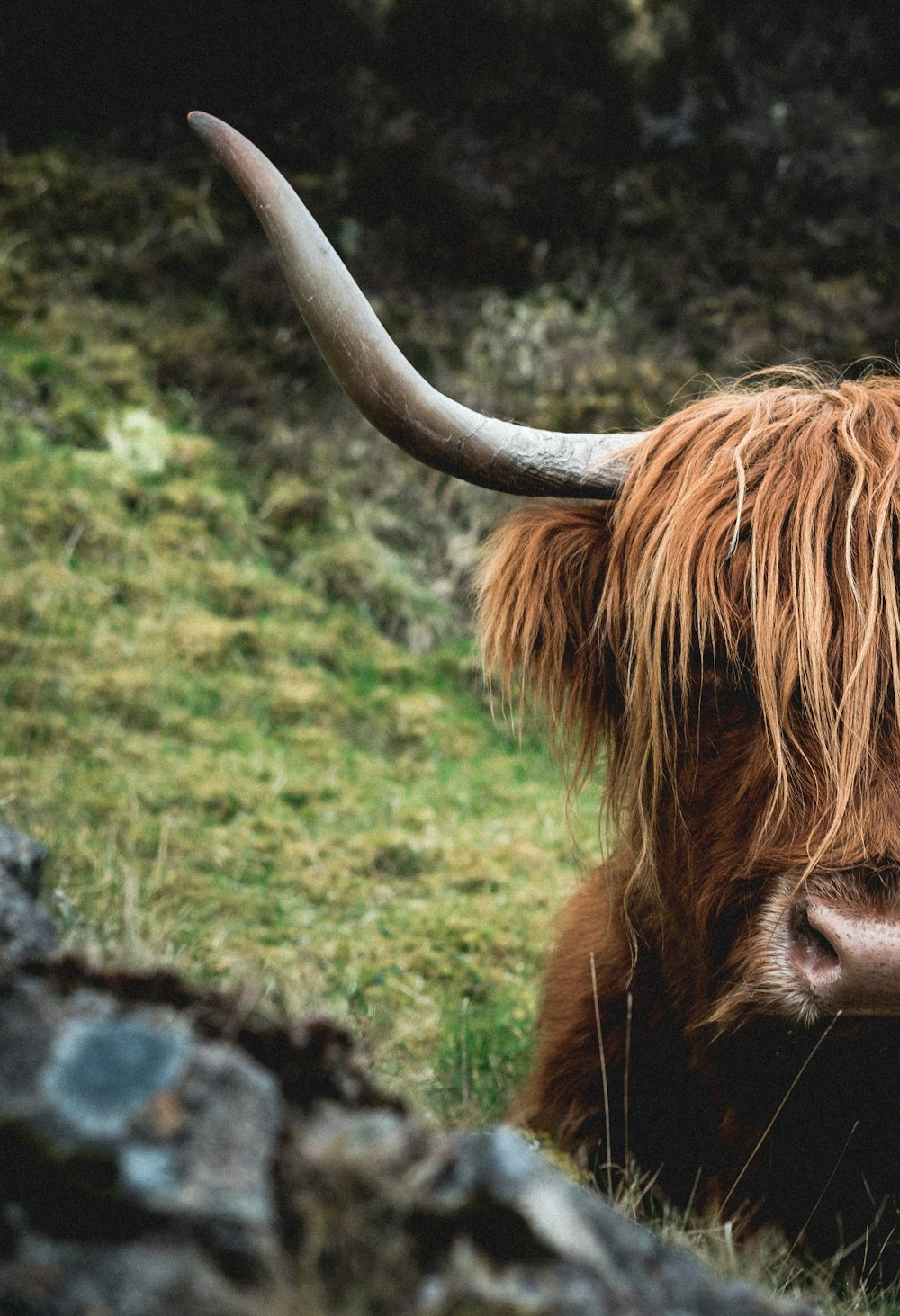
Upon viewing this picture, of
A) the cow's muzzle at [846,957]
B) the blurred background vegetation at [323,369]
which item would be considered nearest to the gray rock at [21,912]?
the cow's muzzle at [846,957]

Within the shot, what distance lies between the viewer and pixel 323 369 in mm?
7082

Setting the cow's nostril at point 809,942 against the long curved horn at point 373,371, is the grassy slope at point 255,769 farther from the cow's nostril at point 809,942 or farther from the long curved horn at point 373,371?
the long curved horn at point 373,371

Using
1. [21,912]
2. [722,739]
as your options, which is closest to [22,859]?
[21,912]

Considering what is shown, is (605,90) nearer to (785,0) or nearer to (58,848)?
(785,0)

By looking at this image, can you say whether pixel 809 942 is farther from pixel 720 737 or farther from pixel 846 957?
pixel 720 737

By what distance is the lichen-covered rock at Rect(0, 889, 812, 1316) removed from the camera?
2.31 feet

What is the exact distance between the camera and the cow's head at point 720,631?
1.91 meters

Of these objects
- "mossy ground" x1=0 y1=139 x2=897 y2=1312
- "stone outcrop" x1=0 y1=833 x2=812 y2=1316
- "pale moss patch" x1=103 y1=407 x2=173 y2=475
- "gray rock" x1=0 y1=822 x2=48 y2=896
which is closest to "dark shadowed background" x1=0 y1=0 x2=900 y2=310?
"mossy ground" x1=0 y1=139 x2=897 y2=1312

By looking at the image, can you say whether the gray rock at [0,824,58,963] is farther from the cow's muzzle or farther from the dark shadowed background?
the dark shadowed background

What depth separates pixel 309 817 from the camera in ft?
14.6

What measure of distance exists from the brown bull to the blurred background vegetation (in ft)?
3.54

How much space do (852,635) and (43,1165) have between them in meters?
1.71

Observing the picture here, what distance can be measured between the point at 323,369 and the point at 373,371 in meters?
4.99

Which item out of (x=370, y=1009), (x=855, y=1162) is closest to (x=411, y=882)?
(x=370, y=1009)
